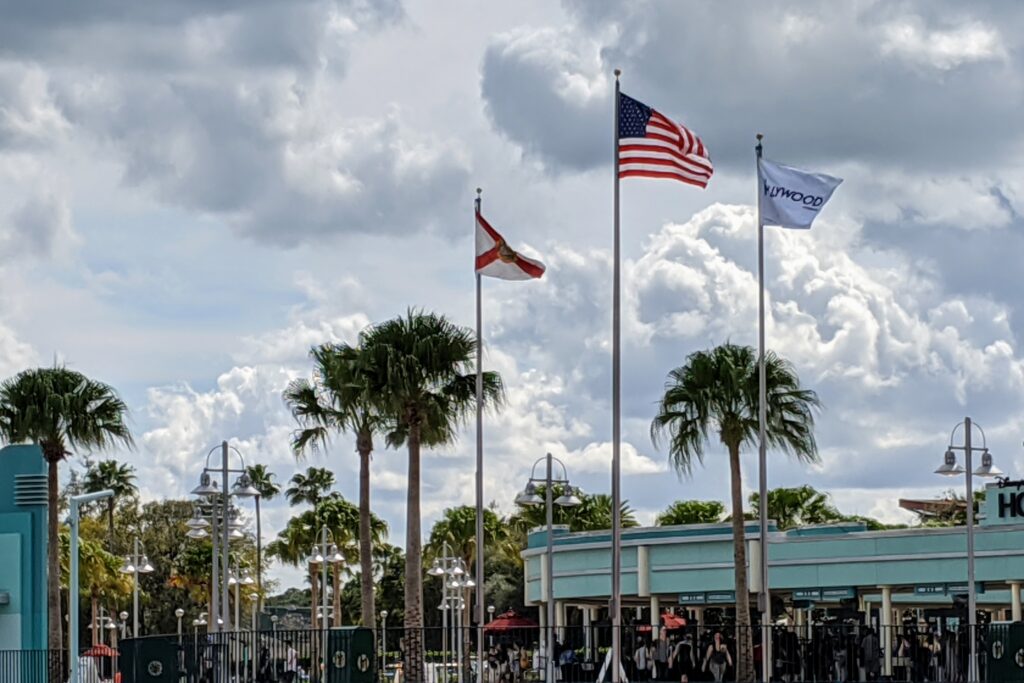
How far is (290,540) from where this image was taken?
102 metres

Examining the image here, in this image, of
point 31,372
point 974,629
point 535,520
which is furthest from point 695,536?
point 535,520

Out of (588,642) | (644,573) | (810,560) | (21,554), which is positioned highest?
(21,554)

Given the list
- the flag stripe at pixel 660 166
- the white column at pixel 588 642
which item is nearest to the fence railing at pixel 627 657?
the white column at pixel 588 642

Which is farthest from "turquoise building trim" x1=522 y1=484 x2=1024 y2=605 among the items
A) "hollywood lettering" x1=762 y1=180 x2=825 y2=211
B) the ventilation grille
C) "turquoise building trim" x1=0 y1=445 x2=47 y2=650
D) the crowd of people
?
the ventilation grille

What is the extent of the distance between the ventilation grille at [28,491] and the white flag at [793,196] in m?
16.4

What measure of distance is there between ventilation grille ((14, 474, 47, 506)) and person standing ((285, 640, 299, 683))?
619 centimetres

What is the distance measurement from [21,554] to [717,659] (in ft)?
48.7

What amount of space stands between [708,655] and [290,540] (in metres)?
66.9

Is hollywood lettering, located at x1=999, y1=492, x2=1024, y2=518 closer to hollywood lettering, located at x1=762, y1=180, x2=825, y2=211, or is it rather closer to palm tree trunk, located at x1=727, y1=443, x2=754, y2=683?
palm tree trunk, located at x1=727, y1=443, x2=754, y2=683

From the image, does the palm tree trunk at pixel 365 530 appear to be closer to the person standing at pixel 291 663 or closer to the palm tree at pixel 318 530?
the person standing at pixel 291 663

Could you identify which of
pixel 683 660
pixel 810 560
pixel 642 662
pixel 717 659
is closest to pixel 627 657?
pixel 642 662

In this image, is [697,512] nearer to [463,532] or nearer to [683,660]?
[463,532]

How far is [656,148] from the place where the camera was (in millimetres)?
33688

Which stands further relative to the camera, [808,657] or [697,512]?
[697,512]
